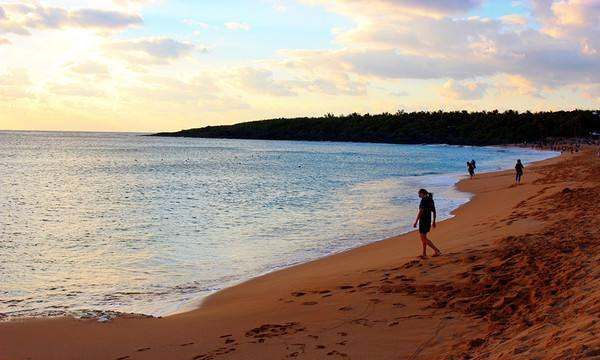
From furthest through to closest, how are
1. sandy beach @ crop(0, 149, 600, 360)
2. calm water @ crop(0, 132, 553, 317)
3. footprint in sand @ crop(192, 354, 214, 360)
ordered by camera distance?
1. calm water @ crop(0, 132, 553, 317)
2. footprint in sand @ crop(192, 354, 214, 360)
3. sandy beach @ crop(0, 149, 600, 360)

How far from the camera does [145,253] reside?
1596 centimetres

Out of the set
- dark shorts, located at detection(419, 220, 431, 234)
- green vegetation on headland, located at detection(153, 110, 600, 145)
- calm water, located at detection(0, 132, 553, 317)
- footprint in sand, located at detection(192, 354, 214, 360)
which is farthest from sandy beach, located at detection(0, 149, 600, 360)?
green vegetation on headland, located at detection(153, 110, 600, 145)

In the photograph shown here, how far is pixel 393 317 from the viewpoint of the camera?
321 inches

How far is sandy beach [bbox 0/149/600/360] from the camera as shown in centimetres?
679

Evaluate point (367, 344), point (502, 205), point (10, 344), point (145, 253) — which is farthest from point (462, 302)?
point (502, 205)

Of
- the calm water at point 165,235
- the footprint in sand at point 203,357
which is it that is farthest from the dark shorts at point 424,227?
the footprint in sand at point 203,357

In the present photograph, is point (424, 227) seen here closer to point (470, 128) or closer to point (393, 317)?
point (393, 317)

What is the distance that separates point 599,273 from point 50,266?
39.5ft

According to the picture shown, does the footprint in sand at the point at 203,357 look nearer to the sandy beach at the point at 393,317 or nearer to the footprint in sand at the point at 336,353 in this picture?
the sandy beach at the point at 393,317

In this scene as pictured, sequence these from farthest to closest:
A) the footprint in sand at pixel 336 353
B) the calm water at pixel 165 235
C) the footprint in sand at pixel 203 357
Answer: the calm water at pixel 165 235
the footprint in sand at pixel 203 357
the footprint in sand at pixel 336 353

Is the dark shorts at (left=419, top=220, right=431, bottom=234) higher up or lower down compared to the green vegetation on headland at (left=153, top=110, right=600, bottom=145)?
lower down

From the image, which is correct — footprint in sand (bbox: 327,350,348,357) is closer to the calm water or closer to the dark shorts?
the calm water

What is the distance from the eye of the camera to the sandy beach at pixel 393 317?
22.3ft

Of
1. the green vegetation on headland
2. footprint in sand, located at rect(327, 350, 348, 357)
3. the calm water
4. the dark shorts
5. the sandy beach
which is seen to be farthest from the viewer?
the green vegetation on headland
